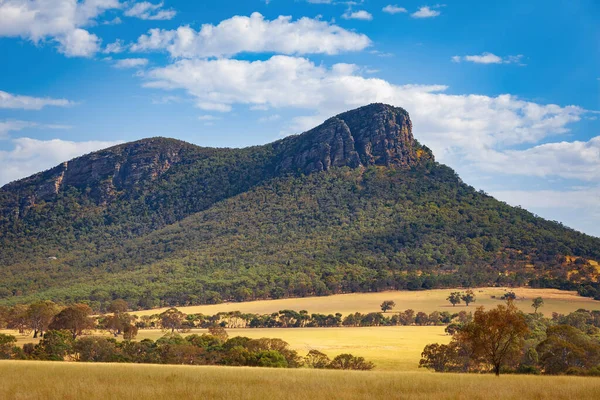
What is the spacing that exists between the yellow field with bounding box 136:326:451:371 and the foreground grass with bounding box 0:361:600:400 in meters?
26.9

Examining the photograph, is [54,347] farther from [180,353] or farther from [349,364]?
[349,364]

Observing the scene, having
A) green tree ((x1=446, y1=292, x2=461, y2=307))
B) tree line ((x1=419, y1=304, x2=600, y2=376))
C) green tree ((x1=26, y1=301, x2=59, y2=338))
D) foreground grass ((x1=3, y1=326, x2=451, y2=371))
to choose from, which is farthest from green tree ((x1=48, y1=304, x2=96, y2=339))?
green tree ((x1=446, y1=292, x2=461, y2=307))

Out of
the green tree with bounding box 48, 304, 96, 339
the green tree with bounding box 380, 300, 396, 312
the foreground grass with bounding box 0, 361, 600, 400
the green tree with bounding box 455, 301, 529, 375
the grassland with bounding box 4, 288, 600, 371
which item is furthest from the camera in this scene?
the green tree with bounding box 380, 300, 396, 312

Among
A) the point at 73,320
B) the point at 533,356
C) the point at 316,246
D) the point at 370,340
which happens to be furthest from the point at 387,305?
the point at 533,356

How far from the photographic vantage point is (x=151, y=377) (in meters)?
22.6

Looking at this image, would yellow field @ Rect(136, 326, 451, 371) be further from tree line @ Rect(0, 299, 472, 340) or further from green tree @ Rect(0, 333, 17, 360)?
green tree @ Rect(0, 333, 17, 360)

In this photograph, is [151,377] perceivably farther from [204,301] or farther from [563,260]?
[563,260]

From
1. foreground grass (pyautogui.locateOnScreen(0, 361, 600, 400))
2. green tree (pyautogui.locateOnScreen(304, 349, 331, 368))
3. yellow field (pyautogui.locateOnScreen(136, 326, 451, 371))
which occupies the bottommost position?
yellow field (pyautogui.locateOnScreen(136, 326, 451, 371))

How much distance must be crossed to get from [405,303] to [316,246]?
4139 centimetres

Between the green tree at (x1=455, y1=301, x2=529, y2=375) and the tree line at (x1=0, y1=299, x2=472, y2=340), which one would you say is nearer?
the green tree at (x1=455, y1=301, x2=529, y2=375)

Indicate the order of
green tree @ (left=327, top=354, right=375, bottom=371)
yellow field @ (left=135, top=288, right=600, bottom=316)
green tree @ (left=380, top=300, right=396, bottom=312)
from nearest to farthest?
green tree @ (left=327, top=354, right=375, bottom=371) < yellow field @ (left=135, top=288, right=600, bottom=316) < green tree @ (left=380, top=300, right=396, bottom=312)

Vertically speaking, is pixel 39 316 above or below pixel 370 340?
above

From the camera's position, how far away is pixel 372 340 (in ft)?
242

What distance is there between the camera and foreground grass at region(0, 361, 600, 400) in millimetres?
18000
